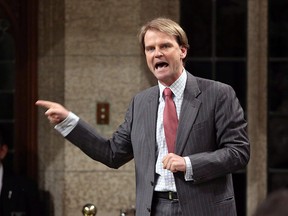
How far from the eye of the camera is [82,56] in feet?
17.7

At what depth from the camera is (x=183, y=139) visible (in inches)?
110

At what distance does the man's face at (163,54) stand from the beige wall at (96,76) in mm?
2552

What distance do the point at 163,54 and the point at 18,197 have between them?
2.79 m

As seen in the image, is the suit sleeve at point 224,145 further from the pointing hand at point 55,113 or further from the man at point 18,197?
the man at point 18,197

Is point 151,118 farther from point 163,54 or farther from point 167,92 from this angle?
point 163,54

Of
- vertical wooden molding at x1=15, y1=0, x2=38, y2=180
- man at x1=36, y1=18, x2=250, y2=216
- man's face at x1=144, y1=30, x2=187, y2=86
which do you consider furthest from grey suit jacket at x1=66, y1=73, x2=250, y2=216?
vertical wooden molding at x1=15, y1=0, x2=38, y2=180

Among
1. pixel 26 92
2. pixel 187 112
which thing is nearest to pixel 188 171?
pixel 187 112

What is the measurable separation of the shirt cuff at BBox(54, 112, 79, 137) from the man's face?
377 mm

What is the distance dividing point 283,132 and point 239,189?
54cm

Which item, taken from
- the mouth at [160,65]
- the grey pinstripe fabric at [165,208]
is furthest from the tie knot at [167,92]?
the grey pinstripe fabric at [165,208]

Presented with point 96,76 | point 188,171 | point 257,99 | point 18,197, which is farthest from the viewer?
point 257,99

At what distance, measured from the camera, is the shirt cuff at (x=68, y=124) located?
9.57 feet

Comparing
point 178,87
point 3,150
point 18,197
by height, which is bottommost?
point 18,197

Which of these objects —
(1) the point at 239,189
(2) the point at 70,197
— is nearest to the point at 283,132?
(1) the point at 239,189
